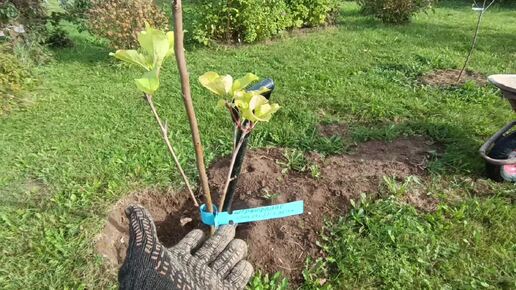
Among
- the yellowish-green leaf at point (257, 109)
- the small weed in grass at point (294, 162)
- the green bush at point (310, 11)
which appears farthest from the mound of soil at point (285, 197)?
the green bush at point (310, 11)

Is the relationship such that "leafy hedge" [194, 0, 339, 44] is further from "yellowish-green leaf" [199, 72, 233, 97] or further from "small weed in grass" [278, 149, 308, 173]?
"yellowish-green leaf" [199, 72, 233, 97]

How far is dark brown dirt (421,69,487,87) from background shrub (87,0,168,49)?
3.90m

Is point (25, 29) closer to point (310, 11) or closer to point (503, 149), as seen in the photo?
point (310, 11)

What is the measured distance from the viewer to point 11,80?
13.8ft

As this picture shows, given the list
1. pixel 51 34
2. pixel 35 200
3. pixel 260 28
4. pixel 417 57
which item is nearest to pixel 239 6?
pixel 260 28

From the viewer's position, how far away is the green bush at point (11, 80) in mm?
4039

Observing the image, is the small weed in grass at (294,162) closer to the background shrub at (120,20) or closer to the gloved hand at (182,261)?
the gloved hand at (182,261)

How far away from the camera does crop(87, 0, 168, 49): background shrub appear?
5.29m

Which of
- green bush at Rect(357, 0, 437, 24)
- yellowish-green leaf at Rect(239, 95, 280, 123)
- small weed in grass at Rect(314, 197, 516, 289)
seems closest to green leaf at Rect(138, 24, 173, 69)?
yellowish-green leaf at Rect(239, 95, 280, 123)

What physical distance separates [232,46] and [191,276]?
4.99m

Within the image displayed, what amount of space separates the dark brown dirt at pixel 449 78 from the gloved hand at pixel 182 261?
346 cm

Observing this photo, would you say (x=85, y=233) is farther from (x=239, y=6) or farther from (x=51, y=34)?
(x=51, y=34)

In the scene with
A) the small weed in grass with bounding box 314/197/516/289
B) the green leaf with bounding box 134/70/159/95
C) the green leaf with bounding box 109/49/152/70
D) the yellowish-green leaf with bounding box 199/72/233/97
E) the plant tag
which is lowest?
the small weed in grass with bounding box 314/197/516/289

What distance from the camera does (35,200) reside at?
2.73 m
